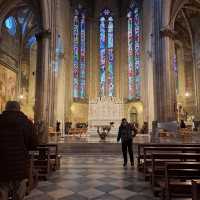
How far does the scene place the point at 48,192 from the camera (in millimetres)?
4863

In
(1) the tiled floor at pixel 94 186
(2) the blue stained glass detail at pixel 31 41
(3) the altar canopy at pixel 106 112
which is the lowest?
(1) the tiled floor at pixel 94 186

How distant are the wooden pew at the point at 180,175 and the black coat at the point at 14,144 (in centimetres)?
213

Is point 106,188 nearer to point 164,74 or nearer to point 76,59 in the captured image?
point 164,74

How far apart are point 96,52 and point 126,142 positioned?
24814 mm

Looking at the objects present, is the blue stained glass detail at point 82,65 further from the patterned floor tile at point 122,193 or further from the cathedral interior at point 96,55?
the patterned floor tile at point 122,193

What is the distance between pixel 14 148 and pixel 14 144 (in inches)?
1.7

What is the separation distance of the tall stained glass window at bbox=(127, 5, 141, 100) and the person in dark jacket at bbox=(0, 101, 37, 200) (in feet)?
89.6

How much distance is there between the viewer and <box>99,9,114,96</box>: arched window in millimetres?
31486

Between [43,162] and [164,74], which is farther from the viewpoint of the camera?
[164,74]

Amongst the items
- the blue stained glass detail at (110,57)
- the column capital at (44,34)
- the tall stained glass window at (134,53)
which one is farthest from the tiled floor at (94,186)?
the blue stained glass detail at (110,57)

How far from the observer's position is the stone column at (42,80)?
17145 mm

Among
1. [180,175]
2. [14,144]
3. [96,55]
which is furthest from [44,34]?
[14,144]

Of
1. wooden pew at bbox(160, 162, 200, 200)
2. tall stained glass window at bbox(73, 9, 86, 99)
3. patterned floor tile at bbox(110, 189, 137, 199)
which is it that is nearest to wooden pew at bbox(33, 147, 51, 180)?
patterned floor tile at bbox(110, 189, 137, 199)

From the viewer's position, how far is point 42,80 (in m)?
17.4
